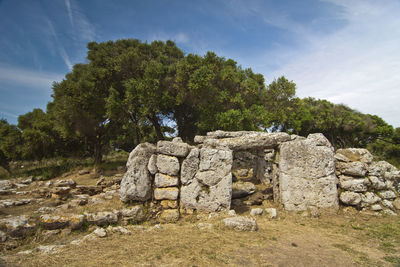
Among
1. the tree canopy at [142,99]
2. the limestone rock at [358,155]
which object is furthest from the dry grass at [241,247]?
the tree canopy at [142,99]

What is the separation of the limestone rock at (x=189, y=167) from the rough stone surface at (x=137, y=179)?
1258mm

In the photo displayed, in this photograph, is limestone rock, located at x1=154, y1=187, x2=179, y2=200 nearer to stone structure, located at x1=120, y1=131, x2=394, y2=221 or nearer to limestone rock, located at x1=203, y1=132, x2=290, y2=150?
stone structure, located at x1=120, y1=131, x2=394, y2=221

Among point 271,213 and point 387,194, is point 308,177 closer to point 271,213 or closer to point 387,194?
point 271,213

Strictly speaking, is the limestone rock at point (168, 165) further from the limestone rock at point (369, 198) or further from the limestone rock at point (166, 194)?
the limestone rock at point (369, 198)

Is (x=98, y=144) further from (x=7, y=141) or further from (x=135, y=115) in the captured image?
(x=7, y=141)

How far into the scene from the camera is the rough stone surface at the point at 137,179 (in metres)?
7.19

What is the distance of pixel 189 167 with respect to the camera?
24.7 feet

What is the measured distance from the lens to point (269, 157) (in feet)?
44.2

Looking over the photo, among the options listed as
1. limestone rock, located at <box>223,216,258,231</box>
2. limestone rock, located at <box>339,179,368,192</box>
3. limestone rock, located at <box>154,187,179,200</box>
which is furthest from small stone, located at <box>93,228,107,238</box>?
limestone rock, located at <box>339,179,368,192</box>

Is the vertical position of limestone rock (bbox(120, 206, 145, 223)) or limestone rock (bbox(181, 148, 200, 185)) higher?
limestone rock (bbox(181, 148, 200, 185))

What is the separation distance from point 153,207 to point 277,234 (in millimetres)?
4072

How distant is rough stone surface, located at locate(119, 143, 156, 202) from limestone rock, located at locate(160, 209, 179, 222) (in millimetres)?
849

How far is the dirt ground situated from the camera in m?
4.26

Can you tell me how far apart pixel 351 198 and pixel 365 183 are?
3.00 feet
